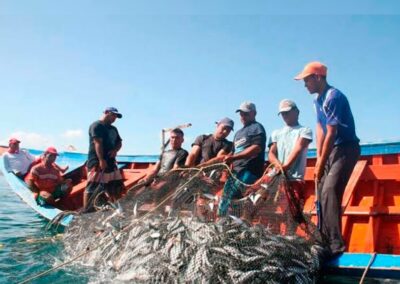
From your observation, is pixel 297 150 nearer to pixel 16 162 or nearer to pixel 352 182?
pixel 352 182

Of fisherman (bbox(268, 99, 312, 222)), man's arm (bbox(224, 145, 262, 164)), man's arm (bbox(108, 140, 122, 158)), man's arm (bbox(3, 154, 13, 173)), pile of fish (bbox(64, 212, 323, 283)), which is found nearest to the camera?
pile of fish (bbox(64, 212, 323, 283))

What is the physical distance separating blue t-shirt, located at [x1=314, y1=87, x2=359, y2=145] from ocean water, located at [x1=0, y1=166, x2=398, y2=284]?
Result: 1.84 m

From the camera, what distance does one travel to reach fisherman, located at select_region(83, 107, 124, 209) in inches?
316

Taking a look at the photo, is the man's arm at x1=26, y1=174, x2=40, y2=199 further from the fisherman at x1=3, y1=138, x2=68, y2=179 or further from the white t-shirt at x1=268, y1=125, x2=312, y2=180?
the white t-shirt at x1=268, y1=125, x2=312, y2=180

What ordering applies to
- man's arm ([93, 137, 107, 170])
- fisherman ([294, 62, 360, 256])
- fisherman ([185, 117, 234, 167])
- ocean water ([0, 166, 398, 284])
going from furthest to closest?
man's arm ([93, 137, 107, 170]) < fisherman ([185, 117, 234, 167]) < ocean water ([0, 166, 398, 284]) < fisherman ([294, 62, 360, 256])

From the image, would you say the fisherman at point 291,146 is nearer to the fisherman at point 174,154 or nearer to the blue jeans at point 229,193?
the blue jeans at point 229,193

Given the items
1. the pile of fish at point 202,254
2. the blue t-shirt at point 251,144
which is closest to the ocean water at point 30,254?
the pile of fish at point 202,254

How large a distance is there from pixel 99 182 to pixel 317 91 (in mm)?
5445

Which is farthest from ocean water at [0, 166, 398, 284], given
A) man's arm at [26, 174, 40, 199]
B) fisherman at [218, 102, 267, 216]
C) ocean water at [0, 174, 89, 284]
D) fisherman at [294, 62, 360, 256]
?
fisherman at [218, 102, 267, 216]

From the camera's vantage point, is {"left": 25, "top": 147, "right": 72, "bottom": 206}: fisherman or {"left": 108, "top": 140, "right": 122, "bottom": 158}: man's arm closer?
{"left": 108, "top": 140, "right": 122, "bottom": 158}: man's arm

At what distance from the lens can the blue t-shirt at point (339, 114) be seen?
15.3 feet

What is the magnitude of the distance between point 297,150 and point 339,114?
3.42 ft

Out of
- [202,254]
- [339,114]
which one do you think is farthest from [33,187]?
[339,114]

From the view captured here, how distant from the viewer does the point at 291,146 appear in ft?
19.6
